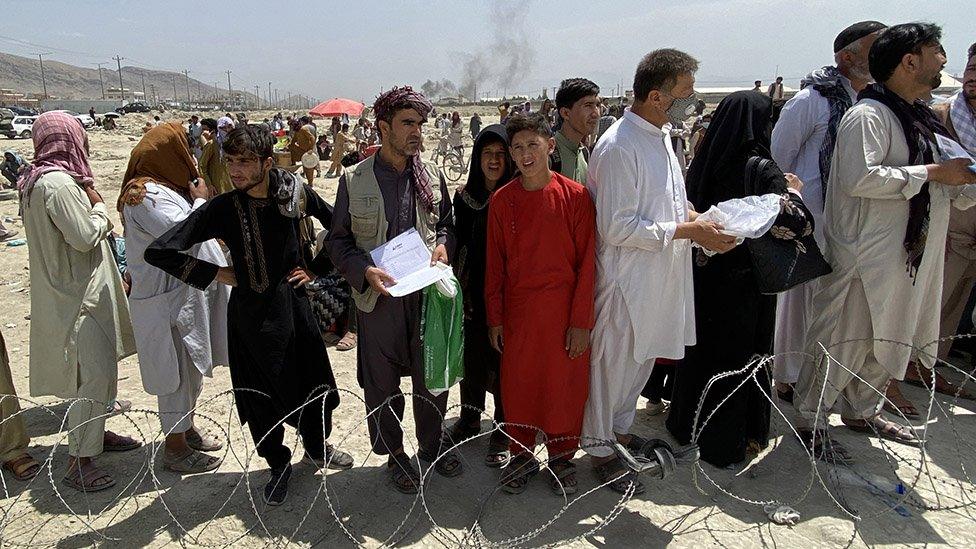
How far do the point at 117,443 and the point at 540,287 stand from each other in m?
2.99

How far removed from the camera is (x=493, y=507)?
10.9ft

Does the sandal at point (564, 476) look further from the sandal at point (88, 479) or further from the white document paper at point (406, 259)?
the sandal at point (88, 479)

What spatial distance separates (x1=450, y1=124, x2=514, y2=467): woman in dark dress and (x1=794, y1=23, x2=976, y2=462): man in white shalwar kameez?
1.86m

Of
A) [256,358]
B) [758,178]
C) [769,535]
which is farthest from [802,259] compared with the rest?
[256,358]

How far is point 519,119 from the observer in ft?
10.1

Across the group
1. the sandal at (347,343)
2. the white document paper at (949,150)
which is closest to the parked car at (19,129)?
the sandal at (347,343)

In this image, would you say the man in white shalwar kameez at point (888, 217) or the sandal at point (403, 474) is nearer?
the man in white shalwar kameez at point (888, 217)

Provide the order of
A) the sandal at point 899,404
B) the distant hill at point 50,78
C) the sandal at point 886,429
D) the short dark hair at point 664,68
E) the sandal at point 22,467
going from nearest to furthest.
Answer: the short dark hair at point 664,68, the sandal at point 22,467, the sandal at point 886,429, the sandal at point 899,404, the distant hill at point 50,78

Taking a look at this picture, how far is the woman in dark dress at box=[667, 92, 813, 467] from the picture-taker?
3.30m

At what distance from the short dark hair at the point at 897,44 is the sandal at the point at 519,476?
9.79ft

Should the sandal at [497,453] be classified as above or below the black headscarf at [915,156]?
below

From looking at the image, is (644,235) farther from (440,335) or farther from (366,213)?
(366,213)

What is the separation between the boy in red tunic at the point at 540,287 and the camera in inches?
123

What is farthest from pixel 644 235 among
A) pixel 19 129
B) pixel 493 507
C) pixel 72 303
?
pixel 19 129
